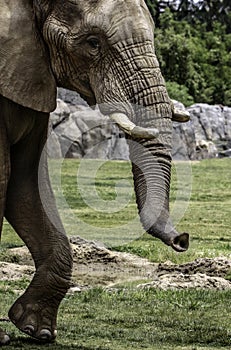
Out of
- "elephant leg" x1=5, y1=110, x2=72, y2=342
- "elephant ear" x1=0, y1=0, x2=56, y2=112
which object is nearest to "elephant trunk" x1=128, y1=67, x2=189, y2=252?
"elephant ear" x1=0, y1=0, x2=56, y2=112

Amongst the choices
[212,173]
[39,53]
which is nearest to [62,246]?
[39,53]

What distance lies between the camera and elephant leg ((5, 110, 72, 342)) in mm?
6391

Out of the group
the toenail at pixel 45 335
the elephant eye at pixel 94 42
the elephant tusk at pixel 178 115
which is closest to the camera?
the elephant tusk at pixel 178 115

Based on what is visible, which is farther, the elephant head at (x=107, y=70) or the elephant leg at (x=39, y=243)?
the elephant leg at (x=39, y=243)

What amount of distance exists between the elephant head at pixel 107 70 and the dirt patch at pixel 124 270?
3.29 m

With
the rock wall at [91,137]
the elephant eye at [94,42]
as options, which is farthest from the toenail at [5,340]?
the rock wall at [91,137]

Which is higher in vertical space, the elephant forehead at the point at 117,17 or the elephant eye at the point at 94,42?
the elephant forehead at the point at 117,17

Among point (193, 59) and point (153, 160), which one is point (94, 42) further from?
point (193, 59)

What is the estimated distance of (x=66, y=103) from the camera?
27328 mm

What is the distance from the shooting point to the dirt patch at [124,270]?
9.23m

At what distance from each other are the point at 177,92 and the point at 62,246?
30557mm

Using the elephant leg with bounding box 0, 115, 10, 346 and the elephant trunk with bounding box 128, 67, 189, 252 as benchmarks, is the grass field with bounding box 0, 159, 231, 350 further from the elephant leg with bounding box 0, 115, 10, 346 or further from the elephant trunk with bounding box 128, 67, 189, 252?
the elephant trunk with bounding box 128, 67, 189, 252

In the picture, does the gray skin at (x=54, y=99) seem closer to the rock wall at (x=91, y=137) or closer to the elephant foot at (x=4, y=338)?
the elephant foot at (x=4, y=338)

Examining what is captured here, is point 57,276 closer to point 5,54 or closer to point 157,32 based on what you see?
point 5,54
